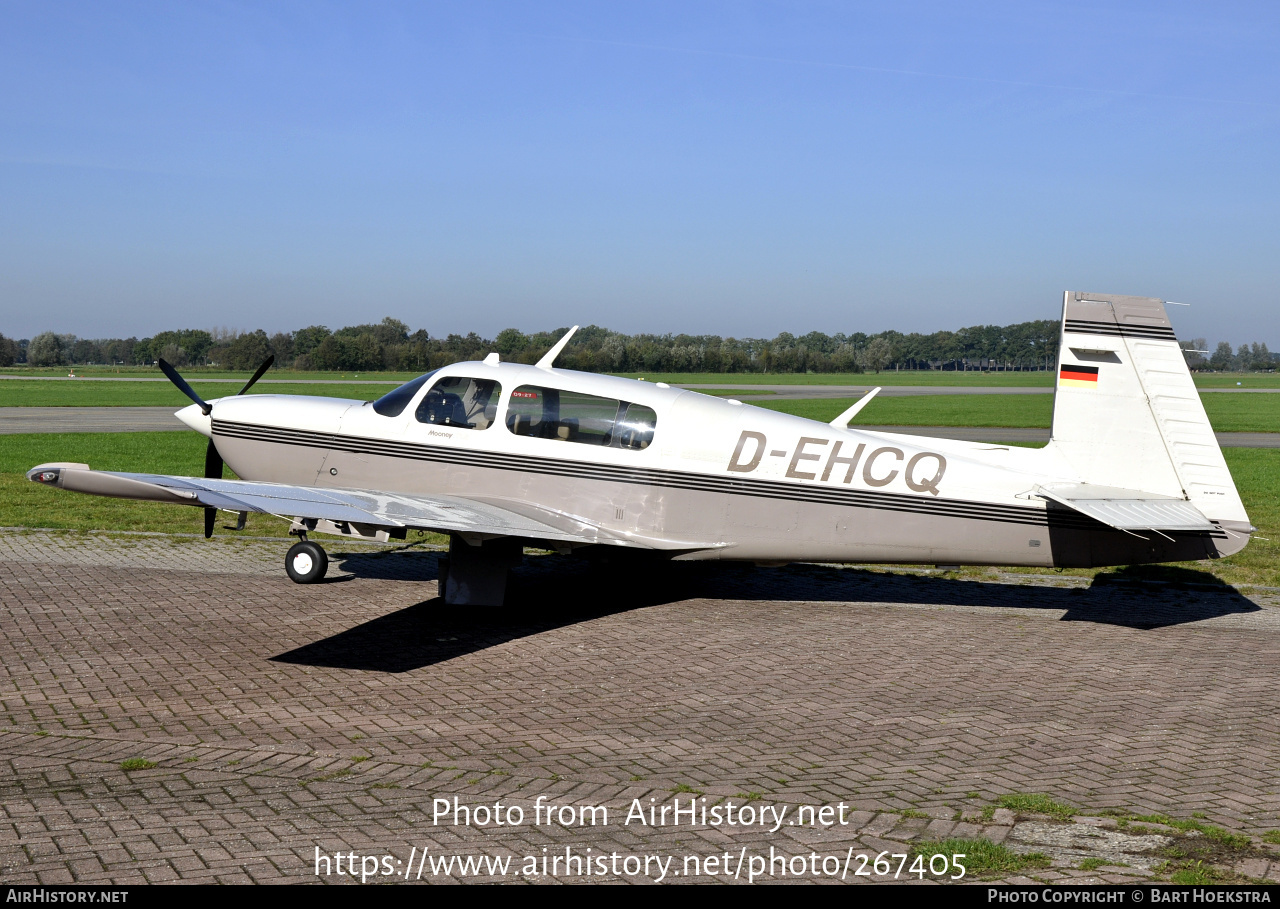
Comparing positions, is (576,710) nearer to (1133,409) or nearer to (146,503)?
(1133,409)

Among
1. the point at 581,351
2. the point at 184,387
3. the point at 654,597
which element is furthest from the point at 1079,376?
the point at 581,351

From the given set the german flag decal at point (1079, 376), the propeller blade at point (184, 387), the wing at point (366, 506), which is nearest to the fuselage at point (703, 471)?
the wing at point (366, 506)

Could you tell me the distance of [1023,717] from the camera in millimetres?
6832

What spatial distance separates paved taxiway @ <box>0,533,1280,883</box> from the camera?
4.91m

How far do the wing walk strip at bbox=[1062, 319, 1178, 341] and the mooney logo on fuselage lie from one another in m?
1.61

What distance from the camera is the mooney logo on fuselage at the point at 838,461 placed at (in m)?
9.20

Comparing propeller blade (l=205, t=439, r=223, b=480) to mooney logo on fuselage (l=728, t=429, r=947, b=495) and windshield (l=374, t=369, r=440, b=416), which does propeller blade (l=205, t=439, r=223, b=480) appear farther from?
mooney logo on fuselage (l=728, t=429, r=947, b=495)

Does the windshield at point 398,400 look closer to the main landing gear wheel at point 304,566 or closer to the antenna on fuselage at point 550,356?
the antenna on fuselage at point 550,356

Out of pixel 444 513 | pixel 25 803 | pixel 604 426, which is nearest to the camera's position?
pixel 25 803
